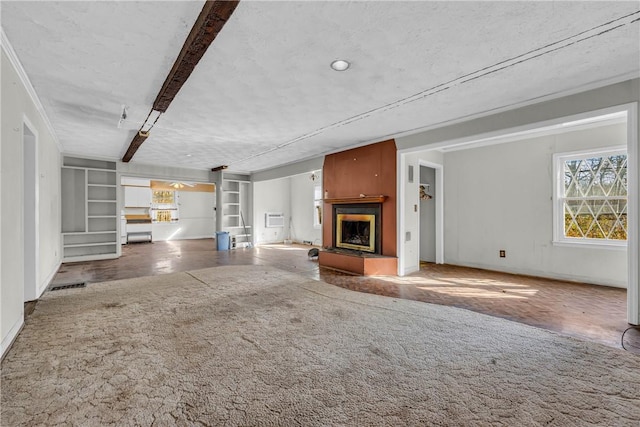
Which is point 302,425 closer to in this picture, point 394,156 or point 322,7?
point 322,7

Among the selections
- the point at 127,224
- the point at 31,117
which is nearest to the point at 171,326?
the point at 31,117

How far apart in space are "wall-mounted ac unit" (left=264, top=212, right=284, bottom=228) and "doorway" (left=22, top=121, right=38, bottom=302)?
716cm

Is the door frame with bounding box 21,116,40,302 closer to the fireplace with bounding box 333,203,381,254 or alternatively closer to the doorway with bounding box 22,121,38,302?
the doorway with bounding box 22,121,38,302

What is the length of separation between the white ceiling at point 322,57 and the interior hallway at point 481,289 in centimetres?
251

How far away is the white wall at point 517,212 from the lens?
462cm

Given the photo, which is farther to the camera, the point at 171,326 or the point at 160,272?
the point at 160,272

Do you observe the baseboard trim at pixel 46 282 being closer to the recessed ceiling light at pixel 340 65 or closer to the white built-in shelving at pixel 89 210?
the white built-in shelving at pixel 89 210

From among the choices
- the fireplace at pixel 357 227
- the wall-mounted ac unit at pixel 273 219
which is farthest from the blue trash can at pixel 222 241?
the fireplace at pixel 357 227

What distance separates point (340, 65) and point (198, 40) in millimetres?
1216

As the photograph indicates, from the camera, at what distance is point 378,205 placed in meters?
5.57

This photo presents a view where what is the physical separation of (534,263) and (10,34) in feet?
23.6

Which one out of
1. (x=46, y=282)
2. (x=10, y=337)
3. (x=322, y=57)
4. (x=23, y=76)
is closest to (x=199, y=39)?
(x=322, y=57)

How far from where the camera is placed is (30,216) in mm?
3719

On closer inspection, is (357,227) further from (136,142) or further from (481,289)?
(136,142)
